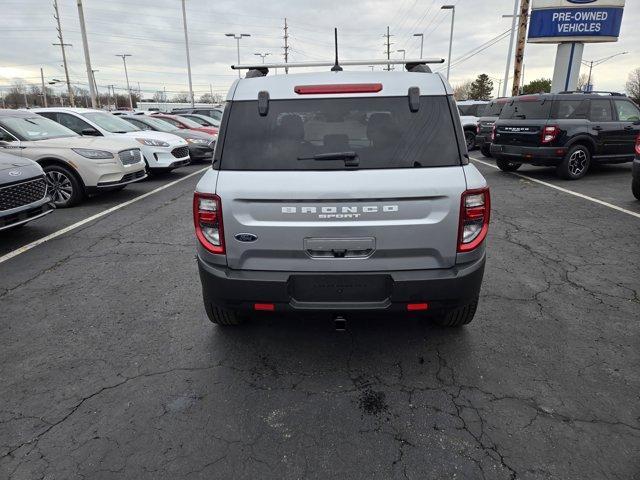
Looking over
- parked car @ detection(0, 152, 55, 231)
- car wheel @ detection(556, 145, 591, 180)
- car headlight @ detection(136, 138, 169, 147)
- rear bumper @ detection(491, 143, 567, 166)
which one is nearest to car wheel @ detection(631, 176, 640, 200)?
rear bumper @ detection(491, 143, 567, 166)

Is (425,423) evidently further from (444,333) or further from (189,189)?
(189,189)

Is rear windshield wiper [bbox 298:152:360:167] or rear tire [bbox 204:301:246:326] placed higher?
rear windshield wiper [bbox 298:152:360:167]

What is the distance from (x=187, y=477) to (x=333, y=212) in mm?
1596

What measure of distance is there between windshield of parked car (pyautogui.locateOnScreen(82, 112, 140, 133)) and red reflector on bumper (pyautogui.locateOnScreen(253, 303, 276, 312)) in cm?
937

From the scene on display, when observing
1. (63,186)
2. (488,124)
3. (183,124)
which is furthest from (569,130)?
(183,124)

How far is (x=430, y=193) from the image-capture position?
8.59 feet

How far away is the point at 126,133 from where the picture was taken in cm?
1080

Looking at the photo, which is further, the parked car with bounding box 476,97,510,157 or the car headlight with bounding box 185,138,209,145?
the parked car with bounding box 476,97,510,157

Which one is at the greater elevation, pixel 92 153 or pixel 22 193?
pixel 92 153

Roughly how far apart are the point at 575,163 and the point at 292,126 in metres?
9.87

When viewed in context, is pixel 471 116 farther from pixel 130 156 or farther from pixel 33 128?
pixel 33 128

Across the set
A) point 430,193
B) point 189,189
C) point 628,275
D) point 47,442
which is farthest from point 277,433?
point 189,189

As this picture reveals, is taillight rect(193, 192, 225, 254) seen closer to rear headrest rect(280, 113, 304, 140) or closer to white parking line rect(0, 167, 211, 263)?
rear headrest rect(280, 113, 304, 140)

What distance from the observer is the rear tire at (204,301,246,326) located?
333cm
